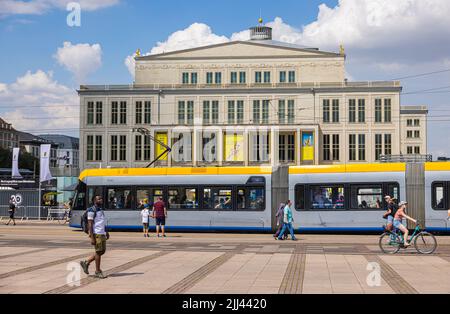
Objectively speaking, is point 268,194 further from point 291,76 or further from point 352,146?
point 291,76

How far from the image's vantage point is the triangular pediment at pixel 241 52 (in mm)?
83812

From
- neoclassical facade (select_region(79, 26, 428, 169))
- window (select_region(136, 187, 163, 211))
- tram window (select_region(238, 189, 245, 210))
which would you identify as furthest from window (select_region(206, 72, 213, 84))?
tram window (select_region(238, 189, 245, 210))

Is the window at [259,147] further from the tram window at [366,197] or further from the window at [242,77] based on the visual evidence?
the tram window at [366,197]

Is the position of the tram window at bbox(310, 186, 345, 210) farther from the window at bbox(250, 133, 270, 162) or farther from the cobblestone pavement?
the window at bbox(250, 133, 270, 162)

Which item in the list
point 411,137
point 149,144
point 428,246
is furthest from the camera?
point 411,137

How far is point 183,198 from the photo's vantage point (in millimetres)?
30797

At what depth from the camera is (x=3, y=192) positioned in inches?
1890

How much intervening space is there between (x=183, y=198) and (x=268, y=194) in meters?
4.30

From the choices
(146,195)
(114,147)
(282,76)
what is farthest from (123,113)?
(146,195)

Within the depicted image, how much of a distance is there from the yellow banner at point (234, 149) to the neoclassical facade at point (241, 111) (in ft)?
0.40

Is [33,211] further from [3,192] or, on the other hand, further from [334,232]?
[334,232]

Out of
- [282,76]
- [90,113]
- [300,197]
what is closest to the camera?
[300,197]

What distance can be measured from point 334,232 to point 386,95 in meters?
51.6
